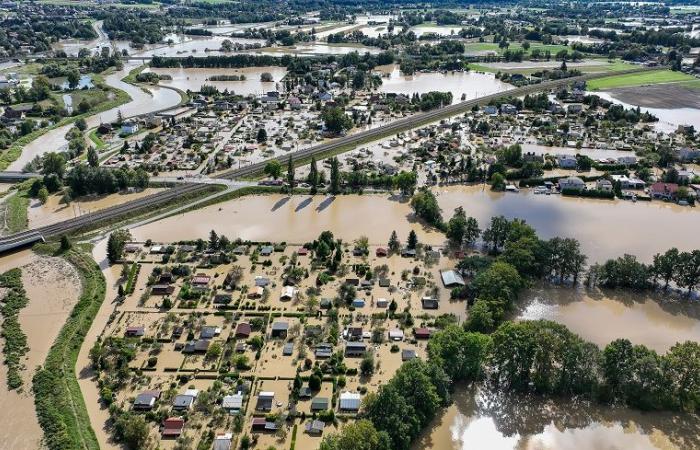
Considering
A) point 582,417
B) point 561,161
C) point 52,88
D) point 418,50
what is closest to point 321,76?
point 418,50

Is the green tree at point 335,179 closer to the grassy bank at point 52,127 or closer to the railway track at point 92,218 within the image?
the railway track at point 92,218

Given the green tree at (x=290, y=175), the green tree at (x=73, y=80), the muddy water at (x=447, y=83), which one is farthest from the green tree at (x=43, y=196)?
the muddy water at (x=447, y=83)

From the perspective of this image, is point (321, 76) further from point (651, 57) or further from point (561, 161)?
point (651, 57)

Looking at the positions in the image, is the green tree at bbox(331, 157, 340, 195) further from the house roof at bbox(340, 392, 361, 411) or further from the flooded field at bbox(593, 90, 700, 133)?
the flooded field at bbox(593, 90, 700, 133)

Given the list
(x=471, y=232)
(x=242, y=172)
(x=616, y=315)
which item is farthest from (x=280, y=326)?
(x=242, y=172)

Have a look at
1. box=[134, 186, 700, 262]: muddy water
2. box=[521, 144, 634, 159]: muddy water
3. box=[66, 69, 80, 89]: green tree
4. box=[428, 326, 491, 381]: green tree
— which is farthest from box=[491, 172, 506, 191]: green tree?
box=[66, 69, 80, 89]: green tree

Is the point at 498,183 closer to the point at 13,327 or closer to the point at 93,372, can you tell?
the point at 93,372
